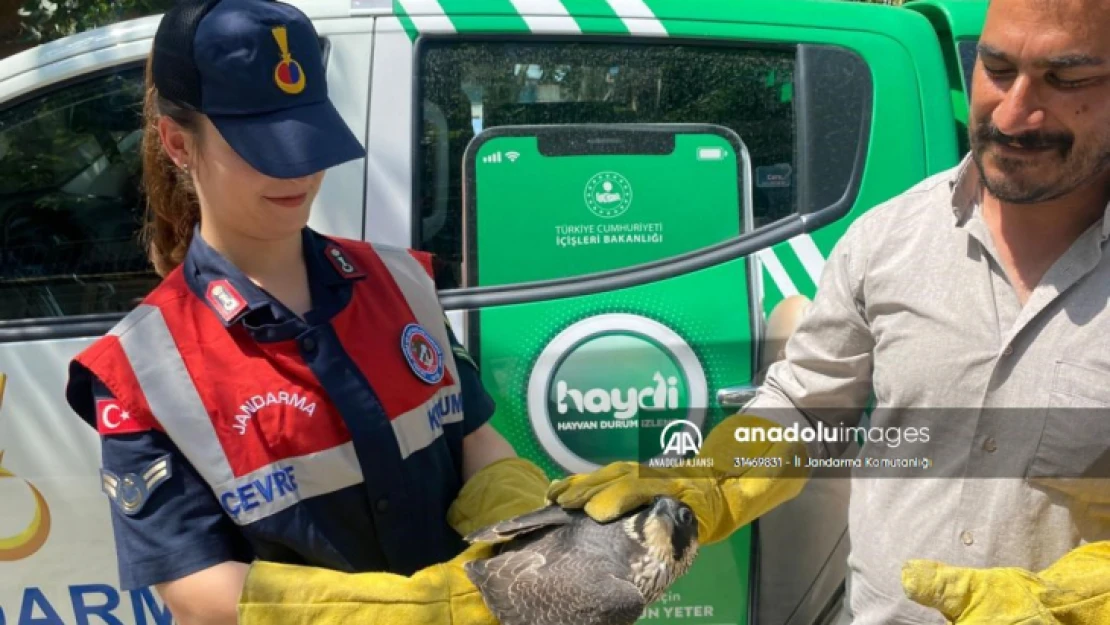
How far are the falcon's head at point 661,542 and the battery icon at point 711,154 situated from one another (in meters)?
0.93

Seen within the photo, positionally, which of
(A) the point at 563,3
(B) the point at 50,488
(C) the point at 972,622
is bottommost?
(B) the point at 50,488

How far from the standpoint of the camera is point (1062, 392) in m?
1.35

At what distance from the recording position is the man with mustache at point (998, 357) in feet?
4.35

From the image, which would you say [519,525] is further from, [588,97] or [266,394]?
[588,97]

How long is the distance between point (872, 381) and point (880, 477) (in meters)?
Result: 0.16

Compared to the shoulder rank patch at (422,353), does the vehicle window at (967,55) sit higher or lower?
higher

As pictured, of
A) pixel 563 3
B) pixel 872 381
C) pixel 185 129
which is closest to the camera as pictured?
pixel 185 129

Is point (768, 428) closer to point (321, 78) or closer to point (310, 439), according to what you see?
point (310, 439)

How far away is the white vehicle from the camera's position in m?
2.03

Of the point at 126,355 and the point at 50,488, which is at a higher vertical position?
the point at 126,355

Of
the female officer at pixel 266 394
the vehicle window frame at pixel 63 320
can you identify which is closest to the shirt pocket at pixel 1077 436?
the female officer at pixel 266 394

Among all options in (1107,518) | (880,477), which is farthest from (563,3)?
(1107,518)

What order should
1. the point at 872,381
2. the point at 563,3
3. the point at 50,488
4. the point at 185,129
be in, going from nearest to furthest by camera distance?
the point at 185,129
the point at 872,381
the point at 50,488
the point at 563,3

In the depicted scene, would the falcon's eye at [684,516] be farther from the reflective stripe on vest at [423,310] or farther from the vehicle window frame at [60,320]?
the vehicle window frame at [60,320]
